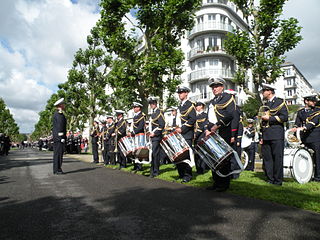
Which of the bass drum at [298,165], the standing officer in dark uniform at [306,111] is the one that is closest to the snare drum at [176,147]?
the bass drum at [298,165]

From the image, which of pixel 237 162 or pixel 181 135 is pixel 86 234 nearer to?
pixel 237 162

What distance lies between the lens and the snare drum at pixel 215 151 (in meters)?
5.11

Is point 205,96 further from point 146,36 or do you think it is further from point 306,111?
point 306,111

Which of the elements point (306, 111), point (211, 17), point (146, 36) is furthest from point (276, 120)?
point (211, 17)

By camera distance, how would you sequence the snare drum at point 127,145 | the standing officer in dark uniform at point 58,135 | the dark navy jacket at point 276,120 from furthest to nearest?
the standing officer in dark uniform at point 58,135, the snare drum at point 127,145, the dark navy jacket at point 276,120

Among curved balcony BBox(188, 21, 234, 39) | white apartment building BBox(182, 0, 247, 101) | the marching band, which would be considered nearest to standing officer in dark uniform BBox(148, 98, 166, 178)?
the marching band

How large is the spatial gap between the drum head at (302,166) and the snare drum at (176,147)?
2.46 meters

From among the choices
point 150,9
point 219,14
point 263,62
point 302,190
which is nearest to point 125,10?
point 150,9

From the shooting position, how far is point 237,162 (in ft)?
16.9

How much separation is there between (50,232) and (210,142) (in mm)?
3237

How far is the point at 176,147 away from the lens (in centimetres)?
654

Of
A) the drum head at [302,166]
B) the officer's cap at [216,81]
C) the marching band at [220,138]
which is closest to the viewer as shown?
the marching band at [220,138]

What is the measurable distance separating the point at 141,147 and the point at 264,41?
13973 mm

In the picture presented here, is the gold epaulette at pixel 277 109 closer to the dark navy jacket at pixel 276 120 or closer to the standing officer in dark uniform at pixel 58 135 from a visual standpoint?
the dark navy jacket at pixel 276 120
